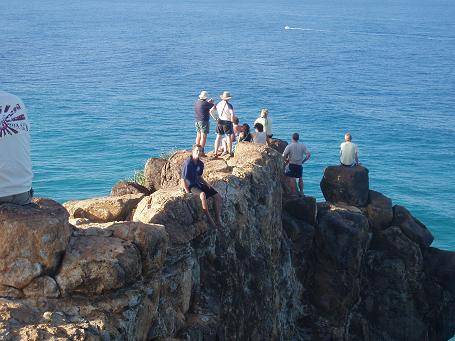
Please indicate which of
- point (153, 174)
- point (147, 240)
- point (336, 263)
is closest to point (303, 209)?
point (336, 263)

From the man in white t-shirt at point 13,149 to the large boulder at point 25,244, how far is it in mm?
386

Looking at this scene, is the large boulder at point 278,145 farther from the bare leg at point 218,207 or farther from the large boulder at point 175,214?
the large boulder at point 175,214

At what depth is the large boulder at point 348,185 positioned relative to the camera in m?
26.5

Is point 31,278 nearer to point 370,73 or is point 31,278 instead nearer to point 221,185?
point 221,185

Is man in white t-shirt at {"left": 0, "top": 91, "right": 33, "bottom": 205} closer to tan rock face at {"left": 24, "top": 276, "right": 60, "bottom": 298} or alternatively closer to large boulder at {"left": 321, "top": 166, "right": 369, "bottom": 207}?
tan rock face at {"left": 24, "top": 276, "right": 60, "bottom": 298}

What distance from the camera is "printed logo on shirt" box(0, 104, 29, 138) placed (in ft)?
35.3

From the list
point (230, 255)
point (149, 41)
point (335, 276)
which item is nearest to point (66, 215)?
point (230, 255)

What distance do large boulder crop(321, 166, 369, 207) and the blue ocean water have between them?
18.8 meters

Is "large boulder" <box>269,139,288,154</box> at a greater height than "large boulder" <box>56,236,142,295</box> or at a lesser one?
lesser

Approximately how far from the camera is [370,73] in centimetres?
9044

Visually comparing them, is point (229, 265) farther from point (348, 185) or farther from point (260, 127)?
point (348, 185)

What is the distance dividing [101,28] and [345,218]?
11495 cm

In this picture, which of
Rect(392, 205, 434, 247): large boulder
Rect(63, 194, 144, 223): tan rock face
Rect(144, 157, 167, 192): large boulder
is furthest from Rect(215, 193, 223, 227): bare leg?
Rect(392, 205, 434, 247): large boulder

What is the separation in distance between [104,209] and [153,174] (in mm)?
6949
